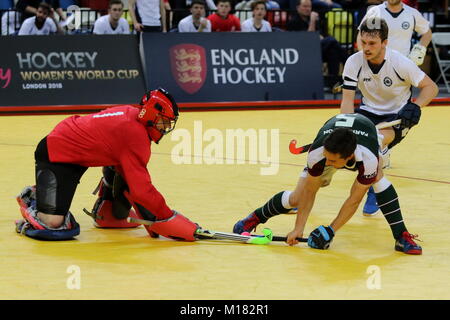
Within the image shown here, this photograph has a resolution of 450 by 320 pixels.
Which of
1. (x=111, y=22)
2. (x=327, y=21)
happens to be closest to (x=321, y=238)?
(x=111, y=22)

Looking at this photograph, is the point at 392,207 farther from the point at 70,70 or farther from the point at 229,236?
the point at 70,70

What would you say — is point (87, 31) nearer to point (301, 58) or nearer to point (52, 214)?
point (301, 58)

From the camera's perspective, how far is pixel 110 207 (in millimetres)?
8094

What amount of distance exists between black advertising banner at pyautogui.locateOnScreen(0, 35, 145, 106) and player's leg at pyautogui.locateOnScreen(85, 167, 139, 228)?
7.88 metres

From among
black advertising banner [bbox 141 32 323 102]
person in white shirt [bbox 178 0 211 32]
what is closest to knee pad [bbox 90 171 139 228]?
black advertising banner [bbox 141 32 323 102]

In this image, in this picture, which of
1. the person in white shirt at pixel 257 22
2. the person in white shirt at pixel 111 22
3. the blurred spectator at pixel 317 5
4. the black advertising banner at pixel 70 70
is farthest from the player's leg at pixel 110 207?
the blurred spectator at pixel 317 5

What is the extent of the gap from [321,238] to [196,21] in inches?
408

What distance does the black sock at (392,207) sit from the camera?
737 cm

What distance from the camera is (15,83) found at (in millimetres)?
15641

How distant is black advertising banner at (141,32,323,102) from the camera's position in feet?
53.6

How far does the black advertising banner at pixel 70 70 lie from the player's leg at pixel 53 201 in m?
8.21

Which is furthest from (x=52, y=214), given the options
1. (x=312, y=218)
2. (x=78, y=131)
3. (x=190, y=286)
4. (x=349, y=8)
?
(x=349, y=8)

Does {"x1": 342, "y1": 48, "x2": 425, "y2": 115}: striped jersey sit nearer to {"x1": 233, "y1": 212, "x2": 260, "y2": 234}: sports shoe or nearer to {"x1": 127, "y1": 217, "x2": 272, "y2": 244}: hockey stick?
{"x1": 233, "y1": 212, "x2": 260, "y2": 234}: sports shoe

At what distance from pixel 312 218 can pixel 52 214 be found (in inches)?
91.5
